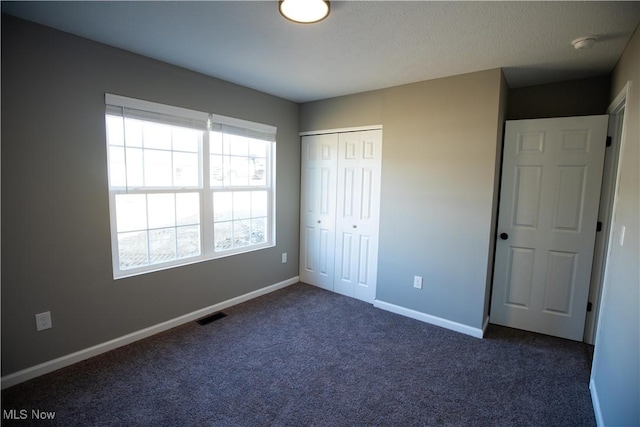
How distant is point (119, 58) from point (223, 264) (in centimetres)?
204

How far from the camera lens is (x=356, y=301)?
11.8ft

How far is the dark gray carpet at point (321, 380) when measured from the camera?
1.84m

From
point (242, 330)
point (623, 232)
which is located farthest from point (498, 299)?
point (242, 330)

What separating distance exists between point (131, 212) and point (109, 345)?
1088 mm

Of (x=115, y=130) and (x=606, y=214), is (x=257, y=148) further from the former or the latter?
(x=606, y=214)

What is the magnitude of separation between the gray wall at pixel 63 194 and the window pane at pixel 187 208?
485 millimetres

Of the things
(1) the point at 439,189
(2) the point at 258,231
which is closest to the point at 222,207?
(2) the point at 258,231

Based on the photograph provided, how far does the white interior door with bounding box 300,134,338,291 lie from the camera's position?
3.78m

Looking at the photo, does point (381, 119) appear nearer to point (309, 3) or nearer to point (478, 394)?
point (309, 3)

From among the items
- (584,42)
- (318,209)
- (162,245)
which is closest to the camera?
(584,42)

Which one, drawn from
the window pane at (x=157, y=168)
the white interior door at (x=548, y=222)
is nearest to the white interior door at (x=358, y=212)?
the white interior door at (x=548, y=222)

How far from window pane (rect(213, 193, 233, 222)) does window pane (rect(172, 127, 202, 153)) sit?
51 cm

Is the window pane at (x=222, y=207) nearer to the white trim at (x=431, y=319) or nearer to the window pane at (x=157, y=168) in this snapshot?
the window pane at (x=157, y=168)

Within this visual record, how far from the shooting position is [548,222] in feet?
9.14
